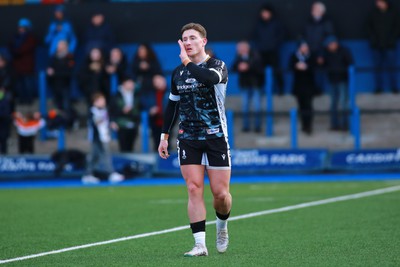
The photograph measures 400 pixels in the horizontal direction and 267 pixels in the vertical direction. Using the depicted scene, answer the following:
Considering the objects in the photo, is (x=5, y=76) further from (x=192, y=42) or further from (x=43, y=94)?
(x=192, y=42)

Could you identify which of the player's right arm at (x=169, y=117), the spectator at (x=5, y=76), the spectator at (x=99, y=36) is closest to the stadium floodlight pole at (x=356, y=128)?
the spectator at (x=99, y=36)

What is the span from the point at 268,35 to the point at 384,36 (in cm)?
275

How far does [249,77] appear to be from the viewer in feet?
73.0

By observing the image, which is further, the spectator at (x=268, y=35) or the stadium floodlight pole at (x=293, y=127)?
the spectator at (x=268, y=35)

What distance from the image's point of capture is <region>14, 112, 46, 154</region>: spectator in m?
22.0

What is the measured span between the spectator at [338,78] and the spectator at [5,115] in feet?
23.8

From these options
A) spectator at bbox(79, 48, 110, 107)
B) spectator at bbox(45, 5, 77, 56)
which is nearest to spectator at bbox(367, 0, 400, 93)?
spectator at bbox(79, 48, 110, 107)

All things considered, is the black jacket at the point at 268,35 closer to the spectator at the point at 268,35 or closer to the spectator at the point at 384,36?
the spectator at the point at 268,35

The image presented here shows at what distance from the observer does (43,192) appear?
18.5m

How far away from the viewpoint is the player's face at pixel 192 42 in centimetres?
894

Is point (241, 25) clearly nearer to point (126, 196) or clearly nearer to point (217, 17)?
point (217, 17)

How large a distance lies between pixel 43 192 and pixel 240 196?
13.7 ft

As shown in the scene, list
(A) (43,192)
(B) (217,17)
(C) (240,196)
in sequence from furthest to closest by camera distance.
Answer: (B) (217,17)
(A) (43,192)
(C) (240,196)

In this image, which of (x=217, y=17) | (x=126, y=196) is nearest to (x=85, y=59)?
(x=217, y=17)
